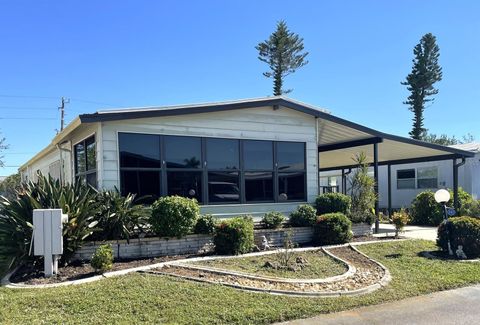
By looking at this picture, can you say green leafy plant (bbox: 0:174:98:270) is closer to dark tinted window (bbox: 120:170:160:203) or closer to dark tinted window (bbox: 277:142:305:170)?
dark tinted window (bbox: 120:170:160:203)

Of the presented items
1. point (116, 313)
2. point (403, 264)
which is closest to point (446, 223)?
point (403, 264)

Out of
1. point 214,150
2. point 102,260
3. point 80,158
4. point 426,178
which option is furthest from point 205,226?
point 426,178

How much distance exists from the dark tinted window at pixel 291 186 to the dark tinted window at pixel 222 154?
1.45 metres

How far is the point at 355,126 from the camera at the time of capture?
468 inches

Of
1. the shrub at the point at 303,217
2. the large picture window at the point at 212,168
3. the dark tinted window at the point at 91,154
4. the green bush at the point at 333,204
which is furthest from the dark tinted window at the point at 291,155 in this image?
the dark tinted window at the point at 91,154

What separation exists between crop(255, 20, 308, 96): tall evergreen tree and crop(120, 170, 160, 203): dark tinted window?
2568cm

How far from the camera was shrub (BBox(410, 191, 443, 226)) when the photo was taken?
53.7 feet

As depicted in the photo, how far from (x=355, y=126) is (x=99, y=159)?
278 inches

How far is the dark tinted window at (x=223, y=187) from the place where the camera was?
1039 cm

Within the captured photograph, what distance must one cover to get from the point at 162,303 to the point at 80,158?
7315 millimetres

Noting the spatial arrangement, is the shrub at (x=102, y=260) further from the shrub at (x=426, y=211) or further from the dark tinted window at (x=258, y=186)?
the shrub at (x=426, y=211)

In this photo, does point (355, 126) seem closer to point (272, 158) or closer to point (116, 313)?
point (272, 158)

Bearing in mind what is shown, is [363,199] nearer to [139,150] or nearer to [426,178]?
[139,150]

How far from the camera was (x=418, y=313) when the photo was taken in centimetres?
Result: 569
